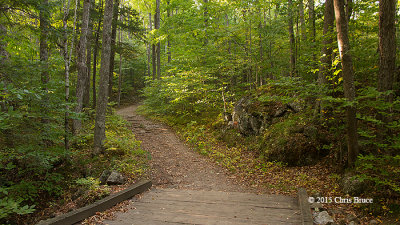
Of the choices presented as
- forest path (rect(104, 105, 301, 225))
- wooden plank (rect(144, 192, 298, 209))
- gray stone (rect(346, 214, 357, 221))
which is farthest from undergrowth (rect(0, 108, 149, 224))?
gray stone (rect(346, 214, 357, 221))

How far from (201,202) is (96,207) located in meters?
2.31

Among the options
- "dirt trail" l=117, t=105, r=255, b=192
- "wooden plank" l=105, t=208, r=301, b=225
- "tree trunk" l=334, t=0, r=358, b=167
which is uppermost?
"tree trunk" l=334, t=0, r=358, b=167

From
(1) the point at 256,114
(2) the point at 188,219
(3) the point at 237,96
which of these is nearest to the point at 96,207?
(2) the point at 188,219

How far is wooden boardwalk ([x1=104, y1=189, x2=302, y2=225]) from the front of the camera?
165 inches

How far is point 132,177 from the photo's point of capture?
7223 millimetres

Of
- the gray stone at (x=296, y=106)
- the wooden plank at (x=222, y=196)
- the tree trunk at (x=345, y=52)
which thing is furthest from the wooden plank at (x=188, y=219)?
the gray stone at (x=296, y=106)

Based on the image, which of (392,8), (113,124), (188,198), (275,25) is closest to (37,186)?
(188,198)

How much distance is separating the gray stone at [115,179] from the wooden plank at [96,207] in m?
1.02

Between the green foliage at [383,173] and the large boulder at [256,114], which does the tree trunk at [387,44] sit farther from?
the large boulder at [256,114]

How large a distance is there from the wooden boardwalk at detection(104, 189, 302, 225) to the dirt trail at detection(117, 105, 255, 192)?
1.24 metres

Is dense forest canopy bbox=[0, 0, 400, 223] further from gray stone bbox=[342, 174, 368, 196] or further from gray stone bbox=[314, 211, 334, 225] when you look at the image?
gray stone bbox=[314, 211, 334, 225]

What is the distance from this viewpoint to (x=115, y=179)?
6.59 metres

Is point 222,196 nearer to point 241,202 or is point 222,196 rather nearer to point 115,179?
point 241,202

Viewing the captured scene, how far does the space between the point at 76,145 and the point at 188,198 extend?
690 cm
